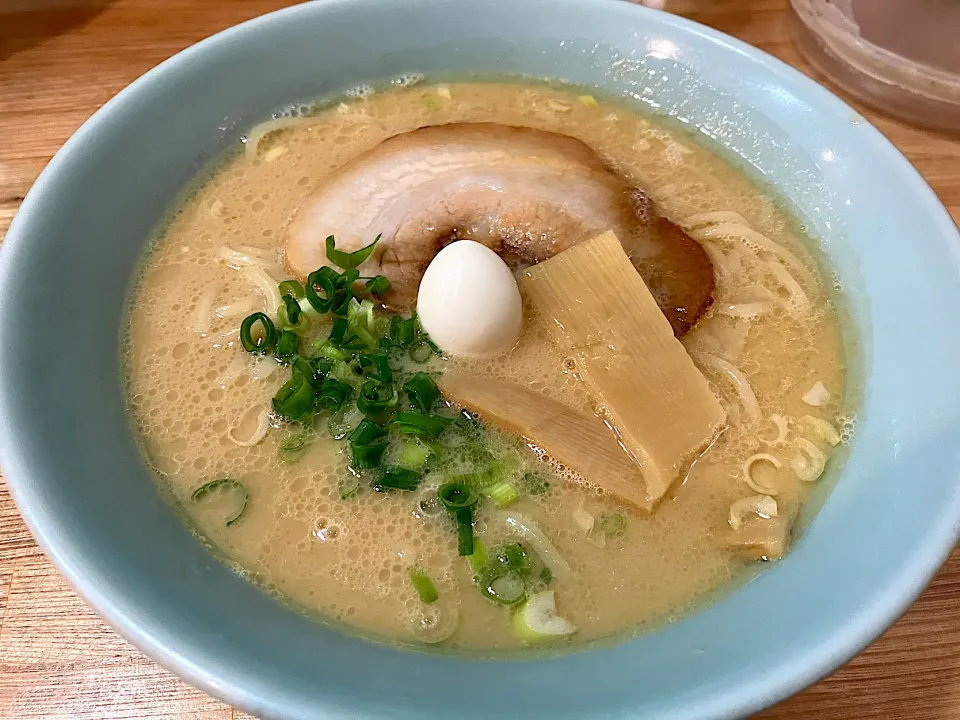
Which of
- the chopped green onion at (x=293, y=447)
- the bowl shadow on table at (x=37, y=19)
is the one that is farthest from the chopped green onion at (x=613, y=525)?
the bowl shadow on table at (x=37, y=19)

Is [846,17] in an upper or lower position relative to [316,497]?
upper

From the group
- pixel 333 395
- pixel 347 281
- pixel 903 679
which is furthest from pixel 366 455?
pixel 903 679

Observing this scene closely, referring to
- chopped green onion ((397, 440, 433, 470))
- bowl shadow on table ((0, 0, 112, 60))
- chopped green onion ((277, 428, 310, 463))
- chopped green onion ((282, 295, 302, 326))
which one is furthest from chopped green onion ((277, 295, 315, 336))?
bowl shadow on table ((0, 0, 112, 60))

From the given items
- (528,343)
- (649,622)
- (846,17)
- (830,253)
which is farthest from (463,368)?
(846,17)

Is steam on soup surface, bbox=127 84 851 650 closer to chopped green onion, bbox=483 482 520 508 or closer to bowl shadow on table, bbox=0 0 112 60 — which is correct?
chopped green onion, bbox=483 482 520 508

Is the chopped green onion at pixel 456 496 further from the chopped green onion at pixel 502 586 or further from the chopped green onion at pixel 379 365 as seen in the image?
the chopped green onion at pixel 379 365

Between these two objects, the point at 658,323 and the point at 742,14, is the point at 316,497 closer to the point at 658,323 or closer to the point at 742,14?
the point at 658,323
